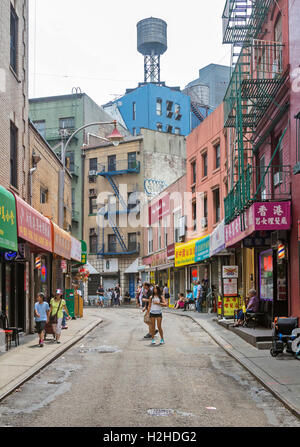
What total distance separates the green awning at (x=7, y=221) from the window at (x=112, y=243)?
131 feet

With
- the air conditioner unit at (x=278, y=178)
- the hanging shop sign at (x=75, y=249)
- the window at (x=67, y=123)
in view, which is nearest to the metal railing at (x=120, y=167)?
the window at (x=67, y=123)

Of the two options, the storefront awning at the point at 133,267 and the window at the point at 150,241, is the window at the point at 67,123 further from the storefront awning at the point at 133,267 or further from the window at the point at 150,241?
the storefront awning at the point at 133,267

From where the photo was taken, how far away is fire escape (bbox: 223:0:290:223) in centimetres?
1698

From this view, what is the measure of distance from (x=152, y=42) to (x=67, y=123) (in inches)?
903

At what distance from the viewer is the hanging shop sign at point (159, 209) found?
145 ft

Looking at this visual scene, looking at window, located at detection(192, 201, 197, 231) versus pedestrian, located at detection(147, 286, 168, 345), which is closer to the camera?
pedestrian, located at detection(147, 286, 168, 345)

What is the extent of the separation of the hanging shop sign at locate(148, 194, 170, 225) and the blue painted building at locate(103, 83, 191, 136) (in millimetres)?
13563

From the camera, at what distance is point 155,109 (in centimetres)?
6147

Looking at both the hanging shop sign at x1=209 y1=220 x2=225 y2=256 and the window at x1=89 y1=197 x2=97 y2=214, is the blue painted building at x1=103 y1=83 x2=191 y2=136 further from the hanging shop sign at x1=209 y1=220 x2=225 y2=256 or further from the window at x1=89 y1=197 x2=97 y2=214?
the hanging shop sign at x1=209 y1=220 x2=225 y2=256

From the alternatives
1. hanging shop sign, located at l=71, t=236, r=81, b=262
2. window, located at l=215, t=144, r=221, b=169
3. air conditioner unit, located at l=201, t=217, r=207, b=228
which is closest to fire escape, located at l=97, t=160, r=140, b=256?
air conditioner unit, located at l=201, t=217, r=207, b=228

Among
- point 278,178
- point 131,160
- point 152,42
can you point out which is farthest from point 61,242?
point 152,42

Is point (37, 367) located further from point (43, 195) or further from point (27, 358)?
point (43, 195)
